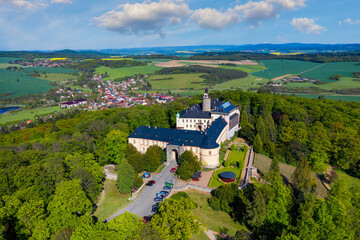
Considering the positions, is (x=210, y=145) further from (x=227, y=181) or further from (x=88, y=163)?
(x=88, y=163)

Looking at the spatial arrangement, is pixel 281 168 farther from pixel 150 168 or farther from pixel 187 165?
pixel 150 168

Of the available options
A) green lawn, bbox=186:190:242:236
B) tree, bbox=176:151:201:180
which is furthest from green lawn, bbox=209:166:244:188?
tree, bbox=176:151:201:180

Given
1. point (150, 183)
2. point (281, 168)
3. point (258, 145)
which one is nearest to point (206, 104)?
point (258, 145)

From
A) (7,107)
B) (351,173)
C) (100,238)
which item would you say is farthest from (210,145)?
(7,107)

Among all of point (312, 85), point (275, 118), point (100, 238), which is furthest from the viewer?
point (312, 85)

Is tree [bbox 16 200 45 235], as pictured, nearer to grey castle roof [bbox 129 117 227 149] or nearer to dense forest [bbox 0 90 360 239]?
dense forest [bbox 0 90 360 239]
